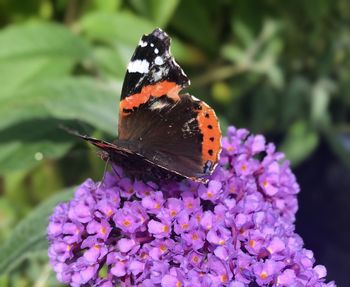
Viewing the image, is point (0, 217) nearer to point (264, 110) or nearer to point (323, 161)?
point (264, 110)

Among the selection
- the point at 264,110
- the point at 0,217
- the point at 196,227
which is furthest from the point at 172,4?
the point at 196,227

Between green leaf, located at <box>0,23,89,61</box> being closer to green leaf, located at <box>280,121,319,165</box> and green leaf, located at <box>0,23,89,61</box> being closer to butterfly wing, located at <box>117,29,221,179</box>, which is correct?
butterfly wing, located at <box>117,29,221,179</box>

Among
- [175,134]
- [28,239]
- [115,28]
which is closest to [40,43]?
[115,28]

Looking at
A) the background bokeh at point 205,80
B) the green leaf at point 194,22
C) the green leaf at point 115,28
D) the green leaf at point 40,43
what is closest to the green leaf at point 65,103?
the background bokeh at point 205,80

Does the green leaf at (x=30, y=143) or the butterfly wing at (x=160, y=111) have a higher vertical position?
the butterfly wing at (x=160, y=111)

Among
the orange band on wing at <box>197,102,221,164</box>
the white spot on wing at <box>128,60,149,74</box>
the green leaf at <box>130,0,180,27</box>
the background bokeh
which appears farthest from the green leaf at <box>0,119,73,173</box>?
the green leaf at <box>130,0,180,27</box>

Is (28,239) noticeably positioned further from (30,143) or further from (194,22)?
(194,22)

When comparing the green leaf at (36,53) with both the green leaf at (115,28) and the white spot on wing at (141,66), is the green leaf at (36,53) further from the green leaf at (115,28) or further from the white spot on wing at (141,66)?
the white spot on wing at (141,66)
